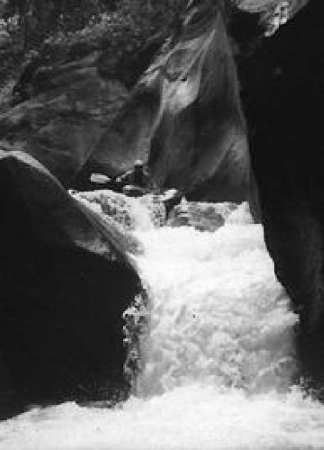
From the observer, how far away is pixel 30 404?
11.4 m

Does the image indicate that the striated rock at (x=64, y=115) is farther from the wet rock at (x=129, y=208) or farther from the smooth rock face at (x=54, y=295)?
the smooth rock face at (x=54, y=295)

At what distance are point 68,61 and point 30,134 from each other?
4.91m

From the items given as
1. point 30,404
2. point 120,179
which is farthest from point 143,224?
point 30,404

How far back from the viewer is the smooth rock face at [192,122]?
17828mm

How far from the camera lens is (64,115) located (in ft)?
76.1

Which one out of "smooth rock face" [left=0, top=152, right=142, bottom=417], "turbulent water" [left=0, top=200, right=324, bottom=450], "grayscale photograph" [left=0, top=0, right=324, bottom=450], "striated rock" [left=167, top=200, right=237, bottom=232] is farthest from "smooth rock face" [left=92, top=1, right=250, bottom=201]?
"smooth rock face" [left=0, top=152, right=142, bottom=417]

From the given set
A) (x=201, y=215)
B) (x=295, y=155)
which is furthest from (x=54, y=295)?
(x=201, y=215)

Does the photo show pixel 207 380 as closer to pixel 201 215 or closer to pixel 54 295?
pixel 54 295

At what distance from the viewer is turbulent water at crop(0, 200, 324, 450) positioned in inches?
343

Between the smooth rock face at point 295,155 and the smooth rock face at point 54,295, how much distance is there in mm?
2628

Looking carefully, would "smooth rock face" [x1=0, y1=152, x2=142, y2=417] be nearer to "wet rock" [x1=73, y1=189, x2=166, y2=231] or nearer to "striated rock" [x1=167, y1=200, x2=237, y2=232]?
"striated rock" [x1=167, y1=200, x2=237, y2=232]

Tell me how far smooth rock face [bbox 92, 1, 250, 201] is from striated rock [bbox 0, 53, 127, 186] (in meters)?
1.43

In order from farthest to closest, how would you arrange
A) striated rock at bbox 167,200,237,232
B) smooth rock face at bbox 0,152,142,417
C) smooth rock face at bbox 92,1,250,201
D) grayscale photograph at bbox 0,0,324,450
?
smooth rock face at bbox 92,1,250,201 < striated rock at bbox 167,200,237,232 < smooth rock face at bbox 0,152,142,417 < grayscale photograph at bbox 0,0,324,450

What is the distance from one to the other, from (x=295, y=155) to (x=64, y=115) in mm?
14230
